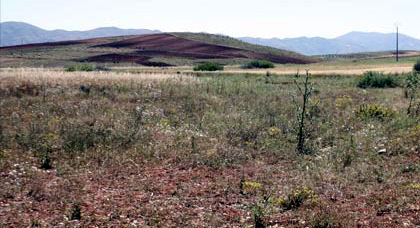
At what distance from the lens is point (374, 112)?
19141mm

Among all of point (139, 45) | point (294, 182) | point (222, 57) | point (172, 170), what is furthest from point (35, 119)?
point (139, 45)

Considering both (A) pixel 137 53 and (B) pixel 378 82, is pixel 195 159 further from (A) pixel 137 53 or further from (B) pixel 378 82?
(A) pixel 137 53

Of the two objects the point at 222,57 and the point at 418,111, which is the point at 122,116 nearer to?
the point at 418,111

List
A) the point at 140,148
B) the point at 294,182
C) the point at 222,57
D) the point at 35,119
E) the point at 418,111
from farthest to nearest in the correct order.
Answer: the point at 222,57 < the point at 418,111 < the point at 35,119 < the point at 140,148 < the point at 294,182

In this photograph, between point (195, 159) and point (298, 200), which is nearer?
point (298, 200)

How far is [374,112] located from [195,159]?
33.0 ft

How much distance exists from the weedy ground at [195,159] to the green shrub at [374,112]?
73 mm

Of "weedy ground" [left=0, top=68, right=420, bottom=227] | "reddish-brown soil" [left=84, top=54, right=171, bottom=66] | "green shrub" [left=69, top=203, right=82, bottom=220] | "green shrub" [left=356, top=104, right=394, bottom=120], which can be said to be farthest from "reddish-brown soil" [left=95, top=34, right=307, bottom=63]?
"green shrub" [left=69, top=203, right=82, bottom=220]

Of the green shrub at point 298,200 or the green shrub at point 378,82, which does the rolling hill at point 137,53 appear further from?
the green shrub at point 298,200

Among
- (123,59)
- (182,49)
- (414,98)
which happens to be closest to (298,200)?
(414,98)

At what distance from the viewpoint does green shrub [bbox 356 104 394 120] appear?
18812 millimetres

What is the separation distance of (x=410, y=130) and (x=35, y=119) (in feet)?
51.2

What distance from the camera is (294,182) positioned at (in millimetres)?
11398

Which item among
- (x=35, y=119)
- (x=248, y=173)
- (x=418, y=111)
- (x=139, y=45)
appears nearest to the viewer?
(x=248, y=173)
